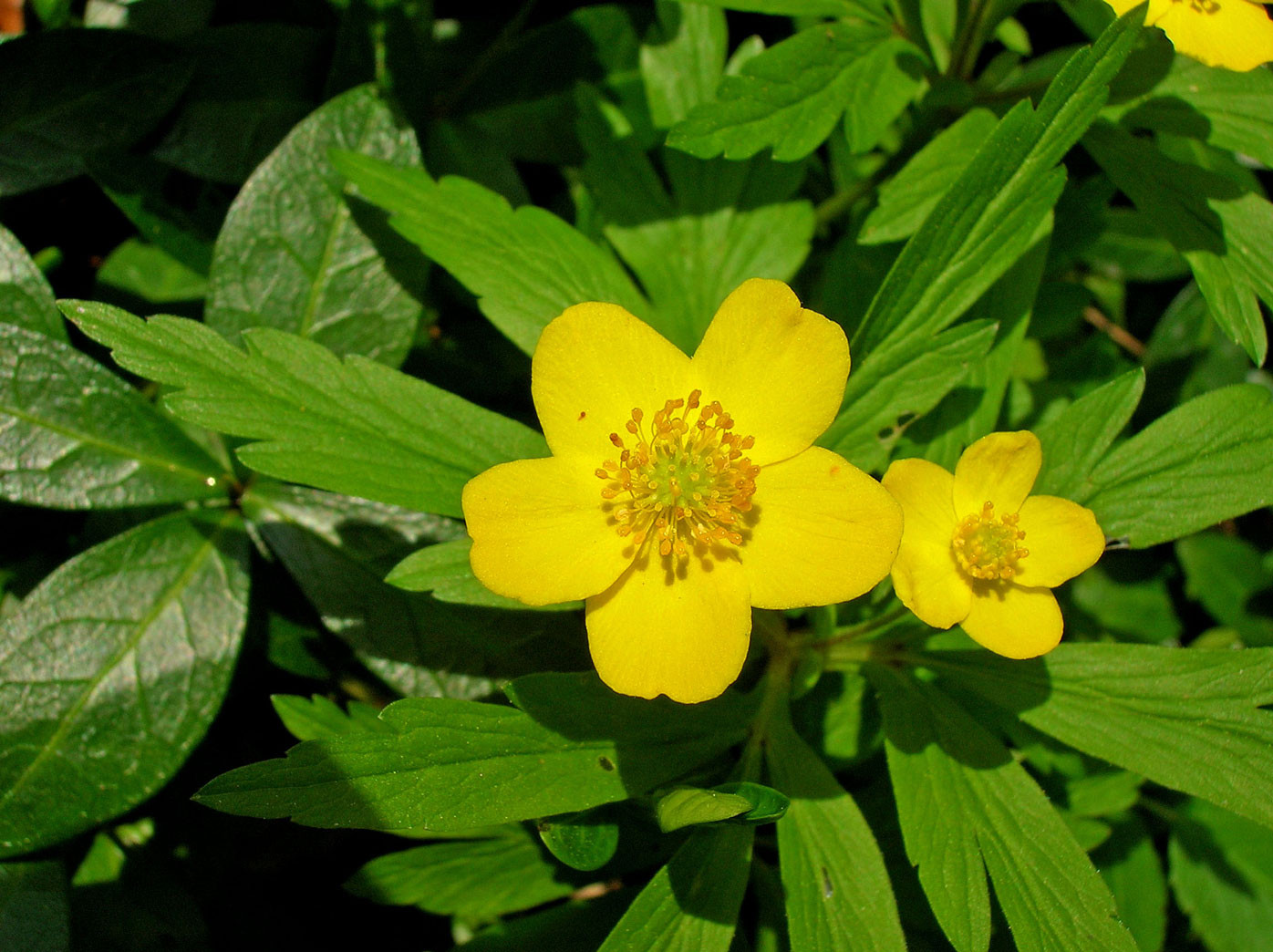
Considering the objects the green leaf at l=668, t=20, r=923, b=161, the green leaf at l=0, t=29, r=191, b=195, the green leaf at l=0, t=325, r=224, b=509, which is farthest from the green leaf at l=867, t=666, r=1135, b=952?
the green leaf at l=0, t=29, r=191, b=195

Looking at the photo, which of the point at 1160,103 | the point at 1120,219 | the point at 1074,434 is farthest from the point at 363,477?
the point at 1120,219

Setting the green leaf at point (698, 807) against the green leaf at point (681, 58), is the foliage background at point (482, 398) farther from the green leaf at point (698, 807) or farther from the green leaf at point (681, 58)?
the green leaf at point (698, 807)

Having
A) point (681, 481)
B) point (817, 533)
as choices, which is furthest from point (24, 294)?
point (817, 533)

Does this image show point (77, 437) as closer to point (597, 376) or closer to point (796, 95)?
point (597, 376)

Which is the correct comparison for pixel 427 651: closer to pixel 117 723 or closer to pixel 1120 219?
pixel 117 723

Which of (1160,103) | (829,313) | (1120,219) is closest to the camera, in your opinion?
(1160,103)

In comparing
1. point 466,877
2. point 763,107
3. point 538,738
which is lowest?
point 466,877
